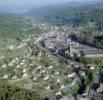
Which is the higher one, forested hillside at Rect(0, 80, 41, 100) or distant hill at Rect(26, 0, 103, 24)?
forested hillside at Rect(0, 80, 41, 100)

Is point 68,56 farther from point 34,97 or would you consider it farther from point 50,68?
point 34,97

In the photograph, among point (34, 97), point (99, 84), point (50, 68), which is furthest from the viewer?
point (50, 68)

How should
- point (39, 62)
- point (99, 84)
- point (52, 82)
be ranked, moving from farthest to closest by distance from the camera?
point (39, 62) < point (52, 82) < point (99, 84)

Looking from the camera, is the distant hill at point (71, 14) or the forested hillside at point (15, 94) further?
the distant hill at point (71, 14)

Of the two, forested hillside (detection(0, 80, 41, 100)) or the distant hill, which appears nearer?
forested hillside (detection(0, 80, 41, 100))

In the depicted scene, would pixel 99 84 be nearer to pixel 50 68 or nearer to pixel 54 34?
pixel 50 68

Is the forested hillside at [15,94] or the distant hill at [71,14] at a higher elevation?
the forested hillside at [15,94]

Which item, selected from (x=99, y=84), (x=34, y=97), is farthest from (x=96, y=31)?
(x=34, y=97)

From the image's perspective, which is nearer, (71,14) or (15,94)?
(15,94)

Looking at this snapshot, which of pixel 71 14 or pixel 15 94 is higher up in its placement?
pixel 15 94

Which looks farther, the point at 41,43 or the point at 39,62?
the point at 41,43
